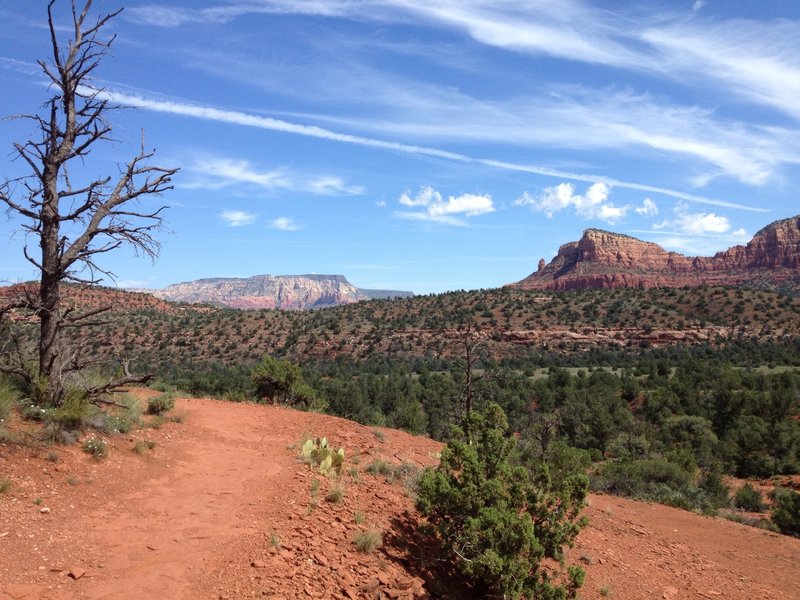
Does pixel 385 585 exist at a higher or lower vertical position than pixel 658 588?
higher

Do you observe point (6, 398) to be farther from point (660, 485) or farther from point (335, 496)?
point (660, 485)

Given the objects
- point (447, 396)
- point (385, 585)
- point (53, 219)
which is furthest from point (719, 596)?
point (447, 396)

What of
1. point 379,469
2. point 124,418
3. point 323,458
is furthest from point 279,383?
point 323,458

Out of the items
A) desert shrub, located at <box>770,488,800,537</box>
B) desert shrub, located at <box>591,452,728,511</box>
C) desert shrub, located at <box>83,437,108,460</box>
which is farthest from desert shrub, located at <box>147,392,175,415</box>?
desert shrub, located at <box>770,488,800,537</box>

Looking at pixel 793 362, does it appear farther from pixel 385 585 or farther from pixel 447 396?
pixel 385 585

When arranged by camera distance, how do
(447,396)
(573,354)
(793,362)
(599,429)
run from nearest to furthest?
(599,429)
(447,396)
(793,362)
(573,354)

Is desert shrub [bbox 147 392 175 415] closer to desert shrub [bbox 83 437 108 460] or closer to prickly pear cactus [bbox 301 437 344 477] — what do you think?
desert shrub [bbox 83 437 108 460]
